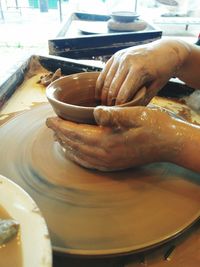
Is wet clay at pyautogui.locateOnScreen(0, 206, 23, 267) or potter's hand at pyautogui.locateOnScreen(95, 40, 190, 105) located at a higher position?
potter's hand at pyautogui.locateOnScreen(95, 40, 190, 105)

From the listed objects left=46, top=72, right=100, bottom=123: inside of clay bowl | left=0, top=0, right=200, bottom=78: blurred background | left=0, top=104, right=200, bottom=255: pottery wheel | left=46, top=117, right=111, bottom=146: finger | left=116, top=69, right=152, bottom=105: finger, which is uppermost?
left=116, top=69, right=152, bottom=105: finger

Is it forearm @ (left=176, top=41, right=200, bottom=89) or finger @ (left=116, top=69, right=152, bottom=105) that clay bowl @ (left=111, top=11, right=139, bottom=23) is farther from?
finger @ (left=116, top=69, right=152, bottom=105)

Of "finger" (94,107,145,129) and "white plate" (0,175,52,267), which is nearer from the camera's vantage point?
"white plate" (0,175,52,267)

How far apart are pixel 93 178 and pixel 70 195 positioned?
9 centimetres

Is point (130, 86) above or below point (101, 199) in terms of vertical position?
above

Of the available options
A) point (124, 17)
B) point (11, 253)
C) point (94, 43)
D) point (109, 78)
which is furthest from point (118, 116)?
point (124, 17)

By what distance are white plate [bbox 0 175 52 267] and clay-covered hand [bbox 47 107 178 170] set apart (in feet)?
1.02

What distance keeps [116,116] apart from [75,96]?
0.34m

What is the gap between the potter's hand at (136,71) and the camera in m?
0.90

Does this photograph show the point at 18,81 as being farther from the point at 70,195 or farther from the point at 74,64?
the point at 70,195

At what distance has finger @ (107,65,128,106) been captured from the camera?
90cm

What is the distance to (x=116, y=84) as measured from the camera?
2.95 feet

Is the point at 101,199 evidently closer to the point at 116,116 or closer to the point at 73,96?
the point at 116,116

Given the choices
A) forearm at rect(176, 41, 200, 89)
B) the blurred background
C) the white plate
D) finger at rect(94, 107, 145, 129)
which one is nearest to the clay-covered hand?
finger at rect(94, 107, 145, 129)
